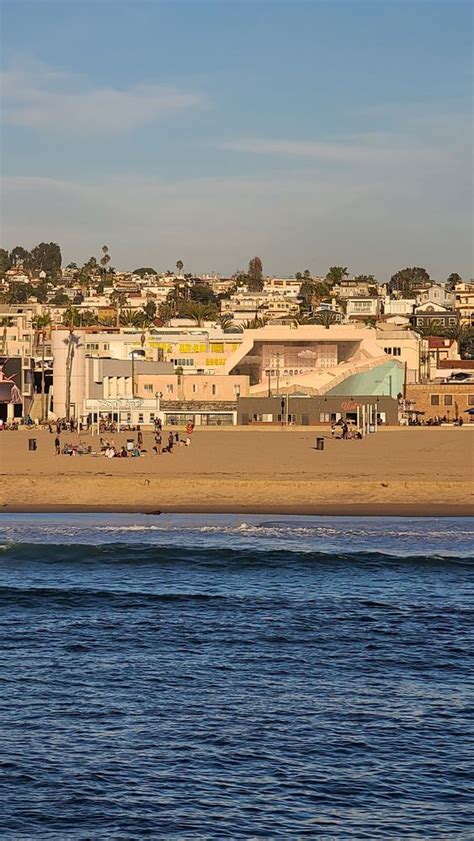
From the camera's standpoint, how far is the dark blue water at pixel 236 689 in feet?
60.7

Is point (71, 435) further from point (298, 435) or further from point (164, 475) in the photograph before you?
point (164, 475)

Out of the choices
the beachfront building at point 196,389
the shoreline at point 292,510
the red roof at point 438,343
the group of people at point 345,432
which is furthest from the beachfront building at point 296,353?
the shoreline at point 292,510

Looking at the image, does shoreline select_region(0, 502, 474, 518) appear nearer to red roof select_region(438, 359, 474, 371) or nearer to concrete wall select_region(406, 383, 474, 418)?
concrete wall select_region(406, 383, 474, 418)

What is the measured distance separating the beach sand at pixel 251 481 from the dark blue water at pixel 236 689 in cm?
817

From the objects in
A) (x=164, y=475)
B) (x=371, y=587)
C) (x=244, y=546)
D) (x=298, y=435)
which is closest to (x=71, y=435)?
(x=298, y=435)

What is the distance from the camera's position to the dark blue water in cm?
1850

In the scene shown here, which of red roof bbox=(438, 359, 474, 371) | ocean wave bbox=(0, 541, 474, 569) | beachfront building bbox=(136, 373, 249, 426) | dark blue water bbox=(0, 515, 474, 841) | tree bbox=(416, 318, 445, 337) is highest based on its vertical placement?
tree bbox=(416, 318, 445, 337)

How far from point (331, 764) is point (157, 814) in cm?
317

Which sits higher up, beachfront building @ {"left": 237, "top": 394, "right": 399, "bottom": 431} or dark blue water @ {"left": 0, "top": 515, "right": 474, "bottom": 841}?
beachfront building @ {"left": 237, "top": 394, "right": 399, "bottom": 431}

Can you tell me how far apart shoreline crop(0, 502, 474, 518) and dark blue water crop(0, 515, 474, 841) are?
633 cm

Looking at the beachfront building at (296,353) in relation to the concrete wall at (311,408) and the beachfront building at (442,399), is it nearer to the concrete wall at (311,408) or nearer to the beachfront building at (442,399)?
the beachfront building at (442,399)

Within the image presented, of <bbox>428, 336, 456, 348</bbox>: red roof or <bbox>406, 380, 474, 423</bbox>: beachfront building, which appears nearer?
<bbox>406, 380, 474, 423</bbox>: beachfront building

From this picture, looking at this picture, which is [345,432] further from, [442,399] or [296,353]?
[296,353]

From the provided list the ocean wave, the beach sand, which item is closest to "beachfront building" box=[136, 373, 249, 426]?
the beach sand
